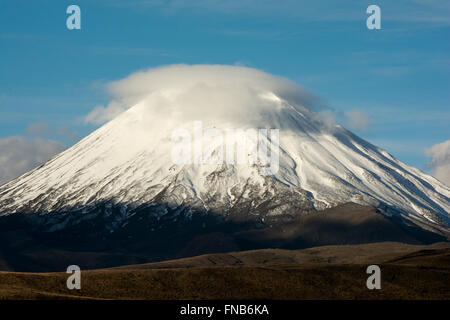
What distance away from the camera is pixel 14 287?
475 feet

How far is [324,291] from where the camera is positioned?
174 metres

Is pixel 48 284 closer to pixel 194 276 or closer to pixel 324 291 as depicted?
pixel 194 276

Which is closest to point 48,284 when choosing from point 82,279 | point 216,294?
point 82,279

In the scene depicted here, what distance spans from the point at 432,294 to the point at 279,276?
104 feet

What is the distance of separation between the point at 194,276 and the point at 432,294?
48495 mm

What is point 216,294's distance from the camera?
6545 inches
